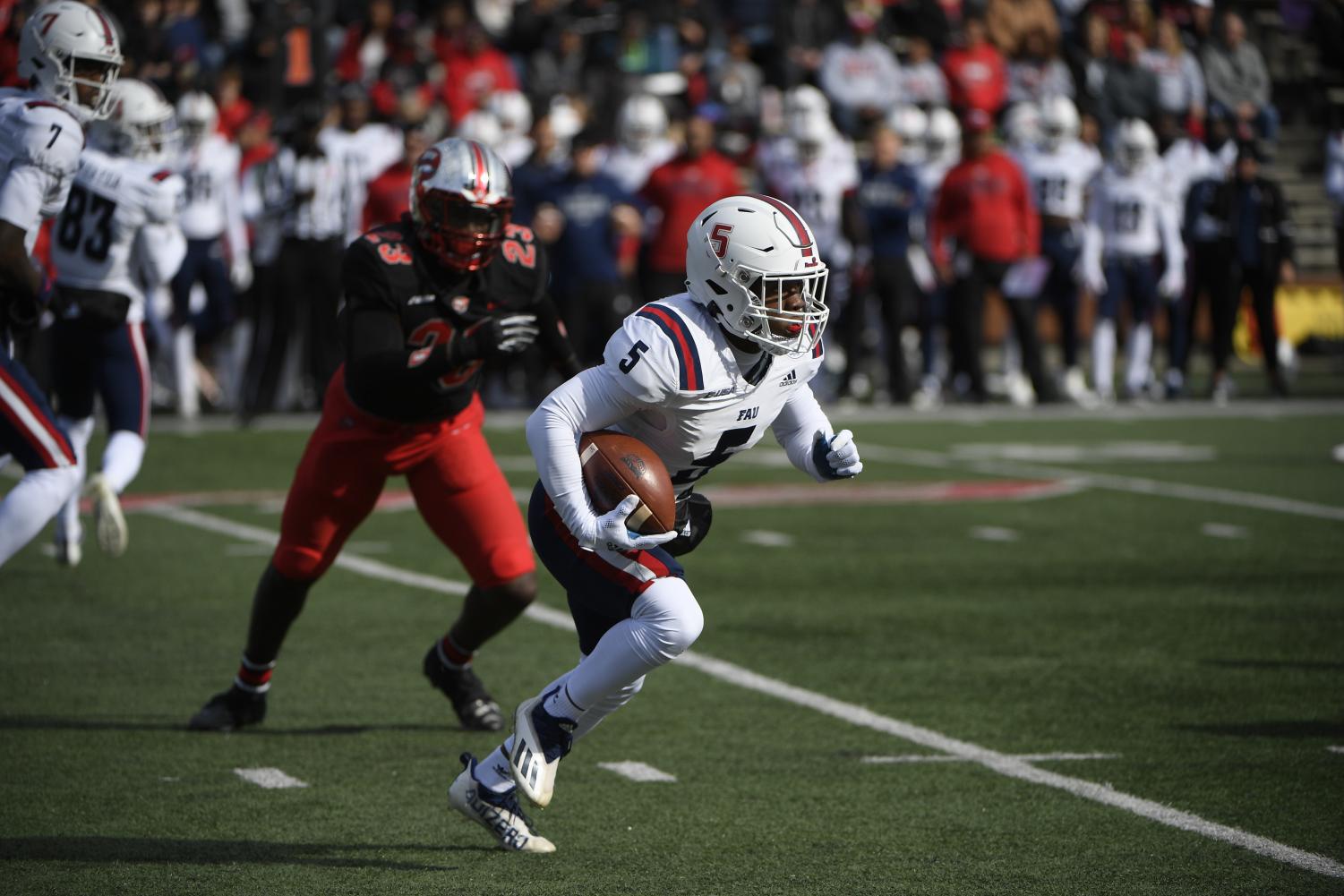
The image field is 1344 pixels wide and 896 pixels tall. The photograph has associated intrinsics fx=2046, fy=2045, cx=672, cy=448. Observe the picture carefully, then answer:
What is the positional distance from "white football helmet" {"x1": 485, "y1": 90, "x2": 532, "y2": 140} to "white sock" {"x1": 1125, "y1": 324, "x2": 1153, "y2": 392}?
5736 mm

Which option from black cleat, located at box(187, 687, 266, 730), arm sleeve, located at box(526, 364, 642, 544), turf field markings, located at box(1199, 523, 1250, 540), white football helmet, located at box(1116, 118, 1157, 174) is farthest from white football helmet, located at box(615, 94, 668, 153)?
arm sleeve, located at box(526, 364, 642, 544)

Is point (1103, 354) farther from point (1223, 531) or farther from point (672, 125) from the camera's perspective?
point (1223, 531)

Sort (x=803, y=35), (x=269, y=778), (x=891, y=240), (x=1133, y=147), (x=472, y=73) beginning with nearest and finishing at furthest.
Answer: (x=269, y=778)
(x=891, y=240)
(x=1133, y=147)
(x=472, y=73)
(x=803, y=35)

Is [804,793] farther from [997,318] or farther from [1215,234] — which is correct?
[997,318]

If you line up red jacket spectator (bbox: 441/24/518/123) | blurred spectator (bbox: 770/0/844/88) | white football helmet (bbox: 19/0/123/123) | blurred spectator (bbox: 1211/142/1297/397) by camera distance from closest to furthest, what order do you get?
white football helmet (bbox: 19/0/123/123)
blurred spectator (bbox: 1211/142/1297/397)
red jacket spectator (bbox: 441/24/518/123)
blurred spectator (bbox: 770/0/844/88)

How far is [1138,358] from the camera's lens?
1788 cm

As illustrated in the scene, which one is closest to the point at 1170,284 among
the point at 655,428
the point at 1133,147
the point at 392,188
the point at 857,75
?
the point at 1133,147

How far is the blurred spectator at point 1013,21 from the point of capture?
75.3 feet

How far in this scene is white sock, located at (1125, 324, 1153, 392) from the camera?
17.8m

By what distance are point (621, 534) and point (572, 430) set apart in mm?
311

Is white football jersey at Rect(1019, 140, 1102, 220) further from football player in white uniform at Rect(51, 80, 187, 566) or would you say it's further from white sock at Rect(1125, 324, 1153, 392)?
football player in white uniform at Rect(51, 80, 187, 566)

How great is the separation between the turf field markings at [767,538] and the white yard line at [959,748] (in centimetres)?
180

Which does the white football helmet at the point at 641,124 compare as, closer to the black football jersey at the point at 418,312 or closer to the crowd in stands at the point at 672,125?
the crowd in stands at the point at 672,125

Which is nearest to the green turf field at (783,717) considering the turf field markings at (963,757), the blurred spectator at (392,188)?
the turf field markings at (963,757)
